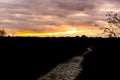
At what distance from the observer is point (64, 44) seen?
30500 millimetres

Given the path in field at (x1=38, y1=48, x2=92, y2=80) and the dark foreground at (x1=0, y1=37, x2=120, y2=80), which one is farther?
the dark foreground at (x1=0, y1=37, x2=120, y2=80)

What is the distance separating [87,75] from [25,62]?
16.8 feet

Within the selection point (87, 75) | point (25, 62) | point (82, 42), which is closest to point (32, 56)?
point (25, 62)

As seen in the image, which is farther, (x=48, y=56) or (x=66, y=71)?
(x=48, y=56)

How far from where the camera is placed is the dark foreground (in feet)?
72.8

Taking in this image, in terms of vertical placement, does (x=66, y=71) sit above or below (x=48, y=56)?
below

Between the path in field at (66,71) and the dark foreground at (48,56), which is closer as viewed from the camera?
the path in field at (66,71)

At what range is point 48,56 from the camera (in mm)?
27484

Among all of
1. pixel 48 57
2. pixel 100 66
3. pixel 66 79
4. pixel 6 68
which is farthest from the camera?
pixel 48 57

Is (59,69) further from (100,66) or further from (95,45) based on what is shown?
(95,45)

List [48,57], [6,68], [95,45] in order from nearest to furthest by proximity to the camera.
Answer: [6,68] → [48,57] → [95,45]

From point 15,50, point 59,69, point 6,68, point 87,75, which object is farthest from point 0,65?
point 87,75

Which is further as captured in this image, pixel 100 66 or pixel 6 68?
pixel 100 66

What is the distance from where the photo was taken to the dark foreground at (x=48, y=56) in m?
22.2
